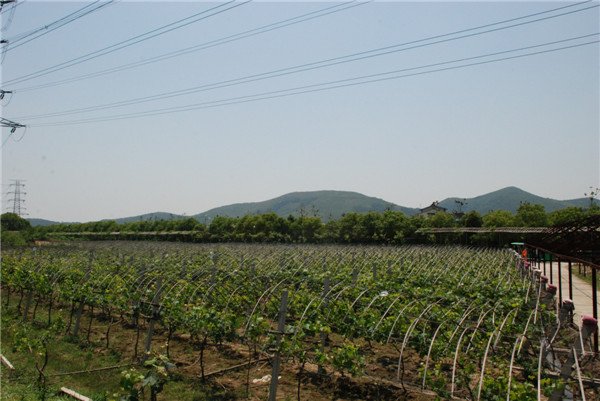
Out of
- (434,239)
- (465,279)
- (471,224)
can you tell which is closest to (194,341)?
(465,279)

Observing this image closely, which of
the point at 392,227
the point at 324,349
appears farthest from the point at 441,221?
the point at 324,349

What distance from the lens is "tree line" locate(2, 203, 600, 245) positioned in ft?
114

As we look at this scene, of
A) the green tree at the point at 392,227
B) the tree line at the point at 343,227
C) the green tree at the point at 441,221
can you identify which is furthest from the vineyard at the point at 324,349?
the green tree at the point at 441,221

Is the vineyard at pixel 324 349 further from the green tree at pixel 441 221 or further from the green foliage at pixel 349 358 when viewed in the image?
the green tree at pixel 441 221

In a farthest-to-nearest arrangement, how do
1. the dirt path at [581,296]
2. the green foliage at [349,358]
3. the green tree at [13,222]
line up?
1. the green tree at [13,222]
2. the dirt path at [581,296]
3. the green foliage at [349,358]

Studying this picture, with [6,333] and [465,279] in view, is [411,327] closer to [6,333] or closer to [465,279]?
[465,279]

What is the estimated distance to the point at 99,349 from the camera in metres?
8.48

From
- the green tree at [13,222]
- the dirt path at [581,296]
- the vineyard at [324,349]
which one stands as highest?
the green tree at [13,222]

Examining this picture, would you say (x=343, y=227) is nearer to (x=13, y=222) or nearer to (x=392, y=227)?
(x=392, y=227)

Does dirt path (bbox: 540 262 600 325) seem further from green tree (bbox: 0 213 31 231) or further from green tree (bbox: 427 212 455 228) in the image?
green tree (bbox: 0 213 31 231)

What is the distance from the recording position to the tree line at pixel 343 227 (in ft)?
114

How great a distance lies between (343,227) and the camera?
43.1m

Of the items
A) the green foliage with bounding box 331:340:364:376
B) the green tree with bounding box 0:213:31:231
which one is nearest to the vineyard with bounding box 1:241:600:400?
the green foliage with bounding box 331:340:364:376

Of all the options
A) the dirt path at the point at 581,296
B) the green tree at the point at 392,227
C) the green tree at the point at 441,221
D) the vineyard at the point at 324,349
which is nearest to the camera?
the vineyard at the point at 324,349
